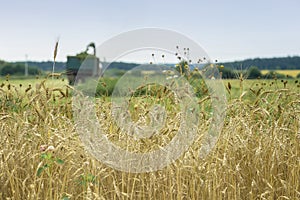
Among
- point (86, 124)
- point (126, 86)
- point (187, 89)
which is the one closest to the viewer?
point (86, 124)

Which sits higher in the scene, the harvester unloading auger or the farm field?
the harvester unloading auger

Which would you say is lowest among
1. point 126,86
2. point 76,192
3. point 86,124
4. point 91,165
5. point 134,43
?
point 76,192

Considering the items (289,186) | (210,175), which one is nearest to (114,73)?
(210,175)

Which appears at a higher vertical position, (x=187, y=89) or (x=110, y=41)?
(x=110, y=41)

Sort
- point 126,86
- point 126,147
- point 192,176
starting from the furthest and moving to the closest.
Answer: point 126,86 < point 126,147 < point 192,176

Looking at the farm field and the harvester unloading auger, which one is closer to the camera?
the farm field

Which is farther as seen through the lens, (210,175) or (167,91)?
(167,91)

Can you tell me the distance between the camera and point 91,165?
3.28m

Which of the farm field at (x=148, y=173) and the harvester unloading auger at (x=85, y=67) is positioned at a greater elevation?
the harvester unloading auger at (x=85, y=67)

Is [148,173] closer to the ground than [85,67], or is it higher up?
closer to the ground

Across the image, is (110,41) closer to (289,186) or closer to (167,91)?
(167,91)

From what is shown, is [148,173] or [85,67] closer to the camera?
[148,173]

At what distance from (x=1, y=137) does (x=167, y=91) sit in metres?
1.74

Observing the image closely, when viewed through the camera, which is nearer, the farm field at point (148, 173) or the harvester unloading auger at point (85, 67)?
the farm field at point (148, 173)
